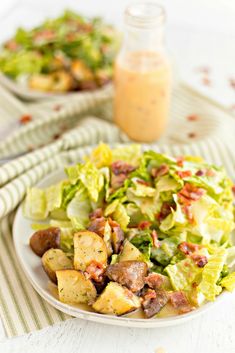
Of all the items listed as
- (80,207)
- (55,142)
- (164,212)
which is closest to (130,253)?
(164,212)

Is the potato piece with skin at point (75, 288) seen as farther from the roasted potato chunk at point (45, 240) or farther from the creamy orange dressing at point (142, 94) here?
the creamy orange dressing at point (142, 94)

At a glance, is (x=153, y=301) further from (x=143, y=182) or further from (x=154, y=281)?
(x=143, y=182)

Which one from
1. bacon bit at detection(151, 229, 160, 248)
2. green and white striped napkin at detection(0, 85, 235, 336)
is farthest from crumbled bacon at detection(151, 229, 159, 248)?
green and white striped napkin at detection(0, 85, 235, 336)

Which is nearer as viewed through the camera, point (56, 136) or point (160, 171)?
point (160, 171)

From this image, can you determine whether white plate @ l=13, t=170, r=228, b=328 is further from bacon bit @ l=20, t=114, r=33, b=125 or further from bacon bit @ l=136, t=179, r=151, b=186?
bacon bit @ l=20, t=114, r=33, b=125

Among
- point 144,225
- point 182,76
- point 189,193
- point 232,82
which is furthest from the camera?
point 182,76

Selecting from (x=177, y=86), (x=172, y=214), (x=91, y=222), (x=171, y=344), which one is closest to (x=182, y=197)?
(x=172, y=214)
